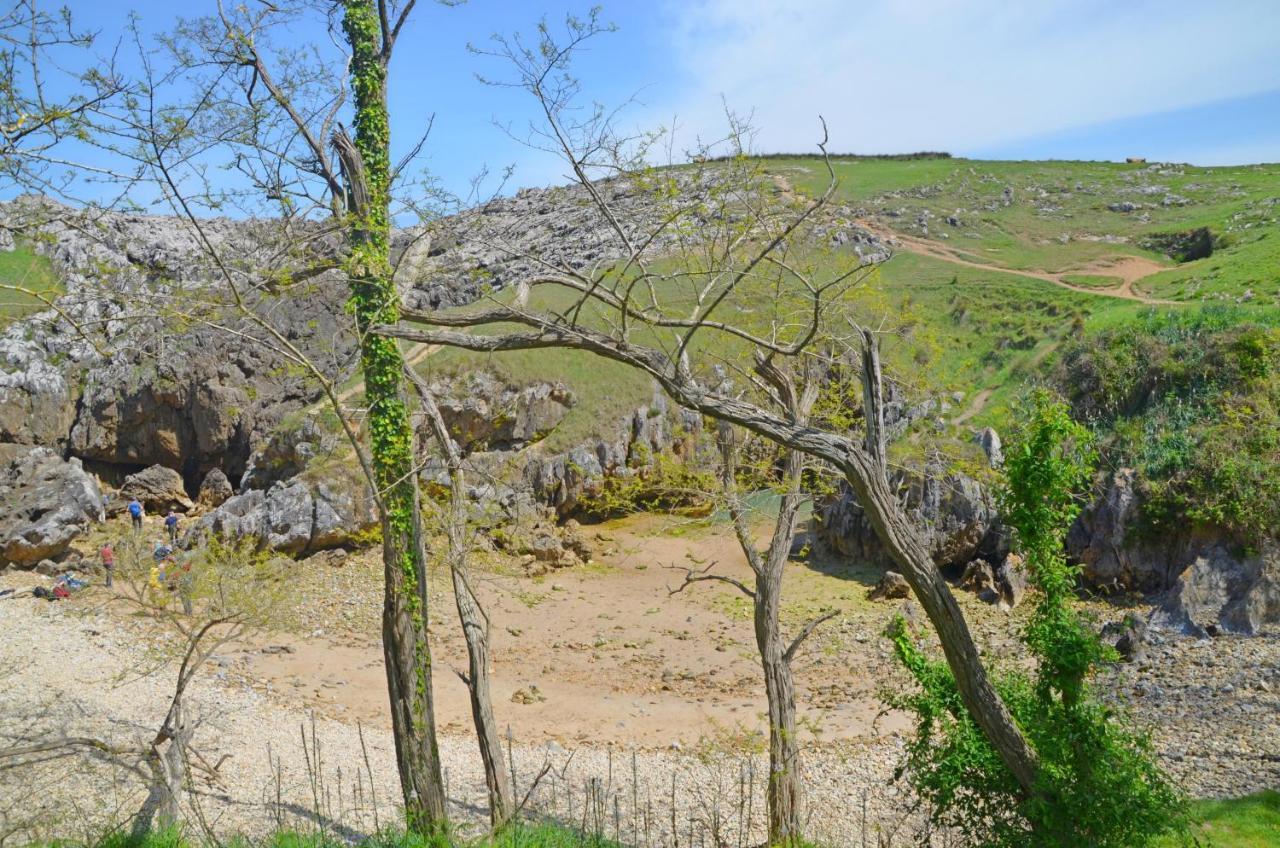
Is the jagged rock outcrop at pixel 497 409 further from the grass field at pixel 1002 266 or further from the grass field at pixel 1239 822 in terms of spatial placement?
the grass field at pixel 1239 822

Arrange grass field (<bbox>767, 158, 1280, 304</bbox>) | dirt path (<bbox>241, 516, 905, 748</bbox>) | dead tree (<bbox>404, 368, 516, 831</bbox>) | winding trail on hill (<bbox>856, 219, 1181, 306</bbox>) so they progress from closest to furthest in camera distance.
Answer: dead tree (<bbox>404, 368, 516, 831</bbox>) → dirt path (<bbox>241, 516, 905, 748</bbox>) → winding trail on hill (<bbox>856, 219, 1181, 306</bbox>) → grass field (<bbox>767, 158, 1280, 304</bbox>)

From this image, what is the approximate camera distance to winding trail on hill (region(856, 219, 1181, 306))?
36969 mm

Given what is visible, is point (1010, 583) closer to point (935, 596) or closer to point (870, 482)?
point (935, 596)

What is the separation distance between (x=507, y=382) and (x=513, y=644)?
10.9 m

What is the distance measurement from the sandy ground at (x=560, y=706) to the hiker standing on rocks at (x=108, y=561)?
0.59 metres

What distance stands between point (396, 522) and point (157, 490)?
22326 mm

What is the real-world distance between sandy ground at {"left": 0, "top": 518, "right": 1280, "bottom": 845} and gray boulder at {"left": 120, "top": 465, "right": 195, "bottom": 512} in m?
6.77

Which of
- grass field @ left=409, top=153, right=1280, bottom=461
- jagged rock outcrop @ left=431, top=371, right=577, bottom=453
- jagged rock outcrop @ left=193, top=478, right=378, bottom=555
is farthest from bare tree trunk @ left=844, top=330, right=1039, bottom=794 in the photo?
jagged rock outcrop @ left=431, top=371, right=577, bottom=453

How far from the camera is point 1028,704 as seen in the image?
278 inches

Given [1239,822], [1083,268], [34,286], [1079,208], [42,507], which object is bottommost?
[1239,822]

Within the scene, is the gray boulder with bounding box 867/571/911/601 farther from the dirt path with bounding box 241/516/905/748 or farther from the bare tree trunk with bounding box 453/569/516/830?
the bare tree trunk with bounding box 453/569/516/830

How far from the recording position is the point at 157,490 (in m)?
26.4

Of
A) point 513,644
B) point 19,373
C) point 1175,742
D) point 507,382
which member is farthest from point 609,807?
point 19,373

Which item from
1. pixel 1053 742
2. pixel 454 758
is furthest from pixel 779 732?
pixel 454 758
